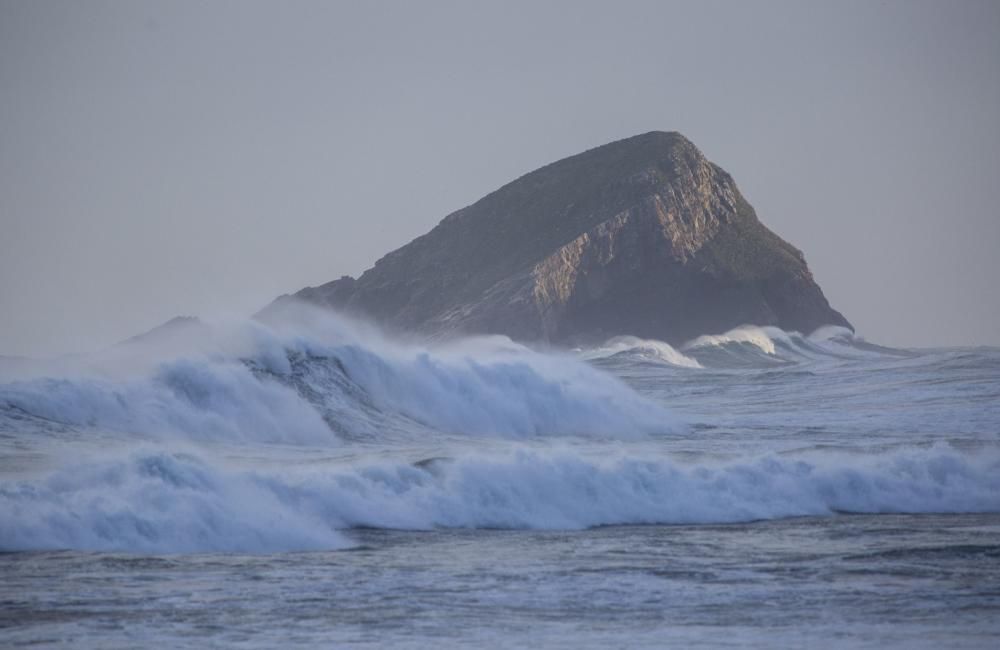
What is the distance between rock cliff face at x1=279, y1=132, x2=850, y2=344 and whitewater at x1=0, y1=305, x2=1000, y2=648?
41.3m

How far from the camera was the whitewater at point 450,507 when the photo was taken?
1135 centimetres

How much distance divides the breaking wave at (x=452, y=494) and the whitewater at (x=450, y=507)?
40 mm

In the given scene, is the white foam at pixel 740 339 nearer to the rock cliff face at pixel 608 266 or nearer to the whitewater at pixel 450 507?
the rock cliff face at pixel 608 266

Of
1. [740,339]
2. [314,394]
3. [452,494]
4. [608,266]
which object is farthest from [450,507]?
[608,266]

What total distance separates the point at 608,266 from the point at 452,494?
5919cm

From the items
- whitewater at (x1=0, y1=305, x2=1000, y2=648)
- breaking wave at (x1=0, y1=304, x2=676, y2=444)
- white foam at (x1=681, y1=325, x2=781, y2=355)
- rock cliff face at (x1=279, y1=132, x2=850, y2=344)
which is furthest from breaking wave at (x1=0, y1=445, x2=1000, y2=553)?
white foam at (x1=681, y1=325, x2=781, y2=355)

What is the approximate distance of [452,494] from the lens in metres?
17.6

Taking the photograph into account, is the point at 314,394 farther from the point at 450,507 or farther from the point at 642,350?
the point at 642,350

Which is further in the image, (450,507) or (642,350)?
(642,350)

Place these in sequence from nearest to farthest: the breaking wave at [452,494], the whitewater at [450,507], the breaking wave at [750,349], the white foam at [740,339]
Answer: the whitewater at [450,507], the breaking wave at [452,494], the breaking wave at [750,349], the white foam at [740,339]

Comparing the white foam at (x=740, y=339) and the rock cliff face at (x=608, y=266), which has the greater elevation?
the rock cliff face at (x=608, y=266)

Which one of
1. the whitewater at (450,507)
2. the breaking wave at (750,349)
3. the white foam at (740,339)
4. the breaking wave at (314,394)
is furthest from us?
the white foam at (740,339)

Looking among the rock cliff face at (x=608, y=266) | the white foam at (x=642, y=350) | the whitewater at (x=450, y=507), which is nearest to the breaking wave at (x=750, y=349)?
the white foam at (x=642, y=350)

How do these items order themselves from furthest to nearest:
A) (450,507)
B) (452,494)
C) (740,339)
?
1. (740,339)
2. (452,494)
3. (450,507)
